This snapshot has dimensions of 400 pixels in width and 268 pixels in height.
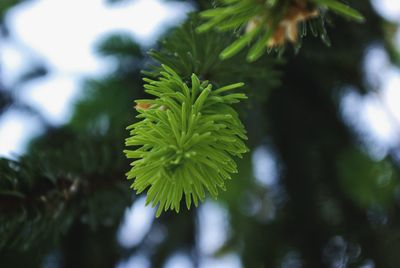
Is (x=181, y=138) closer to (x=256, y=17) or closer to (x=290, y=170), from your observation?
(x=256, y=17)

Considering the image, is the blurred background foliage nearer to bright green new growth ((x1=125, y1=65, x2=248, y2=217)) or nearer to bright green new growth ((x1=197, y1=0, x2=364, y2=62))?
bright green new growth ((x1=125, y1=65, x2=248, y2=217))

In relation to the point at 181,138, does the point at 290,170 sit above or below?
below

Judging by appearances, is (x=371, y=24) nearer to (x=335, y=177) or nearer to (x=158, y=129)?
(x=335, y=177)

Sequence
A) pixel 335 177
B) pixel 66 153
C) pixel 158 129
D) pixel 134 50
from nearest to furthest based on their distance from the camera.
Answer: pixel 158 129 → pixel 66 153 → pixel 134 50 → pixel 335 177

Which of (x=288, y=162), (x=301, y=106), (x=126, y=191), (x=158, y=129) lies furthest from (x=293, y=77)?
(x=158, y=129)

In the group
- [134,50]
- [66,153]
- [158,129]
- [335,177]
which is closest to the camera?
[158,129]

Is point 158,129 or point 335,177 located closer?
point 158,129

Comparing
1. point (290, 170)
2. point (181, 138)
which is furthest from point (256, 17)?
point (290, 170)

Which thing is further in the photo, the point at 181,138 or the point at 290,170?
the point at 290,170

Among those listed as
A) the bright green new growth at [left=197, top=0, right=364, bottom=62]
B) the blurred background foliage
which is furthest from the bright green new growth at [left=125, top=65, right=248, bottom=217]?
the blurred background foliage
